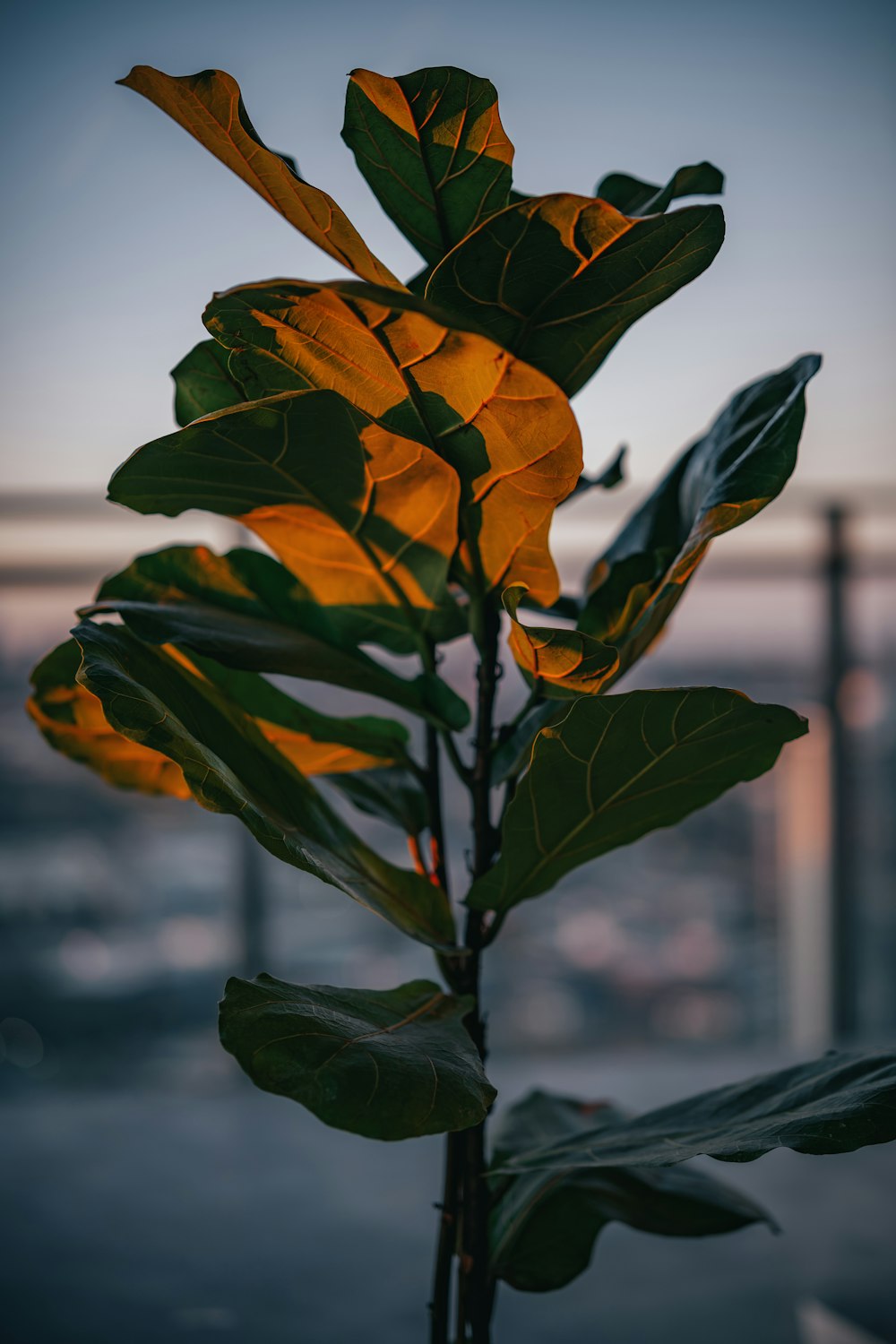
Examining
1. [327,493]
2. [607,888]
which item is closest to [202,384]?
[327,493]

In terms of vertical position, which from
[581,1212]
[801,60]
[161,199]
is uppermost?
[801,60]

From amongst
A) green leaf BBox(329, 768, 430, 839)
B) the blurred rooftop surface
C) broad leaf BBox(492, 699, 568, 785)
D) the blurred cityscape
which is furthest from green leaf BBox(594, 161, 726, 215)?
the blurred cityscape

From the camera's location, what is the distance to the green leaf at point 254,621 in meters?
0.45

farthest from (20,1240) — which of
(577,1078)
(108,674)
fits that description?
(108,674)

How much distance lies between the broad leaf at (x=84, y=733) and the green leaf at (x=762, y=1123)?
11.6 inches

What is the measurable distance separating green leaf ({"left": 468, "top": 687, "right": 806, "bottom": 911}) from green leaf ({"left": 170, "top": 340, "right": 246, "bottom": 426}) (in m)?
0.24

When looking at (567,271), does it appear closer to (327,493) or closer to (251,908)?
(327,493)

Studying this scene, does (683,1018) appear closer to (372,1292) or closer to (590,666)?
(372,1292)

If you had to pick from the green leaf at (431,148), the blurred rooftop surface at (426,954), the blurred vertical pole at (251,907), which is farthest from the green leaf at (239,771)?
the blurred vertical pole at (251,907)

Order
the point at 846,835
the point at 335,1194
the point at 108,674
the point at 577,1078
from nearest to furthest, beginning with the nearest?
the point at 108,674 → the point at 335,1194 → the point at 577,1078 → the point at 846,835

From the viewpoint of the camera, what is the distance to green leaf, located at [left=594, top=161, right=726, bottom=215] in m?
0.42

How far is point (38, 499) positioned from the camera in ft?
6.53

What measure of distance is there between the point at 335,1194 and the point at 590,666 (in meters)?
1.17

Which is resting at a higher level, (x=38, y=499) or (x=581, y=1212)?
(x=38, y=499)
